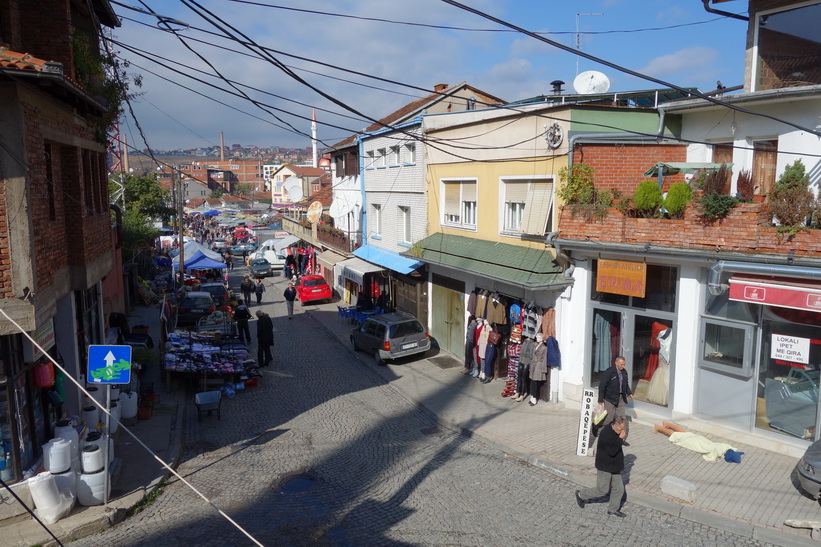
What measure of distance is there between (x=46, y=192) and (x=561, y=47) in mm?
7287

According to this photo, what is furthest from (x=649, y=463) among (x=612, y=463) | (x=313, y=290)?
(x=313, y=290)

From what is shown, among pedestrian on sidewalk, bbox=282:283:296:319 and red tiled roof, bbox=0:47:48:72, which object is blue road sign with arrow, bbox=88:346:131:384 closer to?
red tiled roof, bbox=0:47:48:72

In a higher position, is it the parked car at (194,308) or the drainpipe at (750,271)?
the drainpipe at (750,271)

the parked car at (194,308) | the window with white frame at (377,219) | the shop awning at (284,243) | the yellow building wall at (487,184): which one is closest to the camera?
the yellow building wall at (487,184)

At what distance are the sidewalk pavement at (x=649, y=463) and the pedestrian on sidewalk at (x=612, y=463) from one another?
1.61ft

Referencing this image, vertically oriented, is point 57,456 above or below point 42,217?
below

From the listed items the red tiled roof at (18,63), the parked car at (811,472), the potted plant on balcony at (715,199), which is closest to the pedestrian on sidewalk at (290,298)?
the potted plant on balcony at (715,199)

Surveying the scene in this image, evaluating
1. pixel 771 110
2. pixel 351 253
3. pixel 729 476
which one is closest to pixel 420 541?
pixel 729 476

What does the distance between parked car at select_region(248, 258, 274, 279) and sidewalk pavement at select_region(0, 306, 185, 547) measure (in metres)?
27.2

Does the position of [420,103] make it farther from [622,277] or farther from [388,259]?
[622,277]

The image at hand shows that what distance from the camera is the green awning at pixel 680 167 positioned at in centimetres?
1135

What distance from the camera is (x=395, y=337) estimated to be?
17.4 meters

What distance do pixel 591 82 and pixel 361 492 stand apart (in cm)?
1168

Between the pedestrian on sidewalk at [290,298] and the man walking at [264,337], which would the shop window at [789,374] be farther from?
the pedestrian on sidewalk at [290,298]
